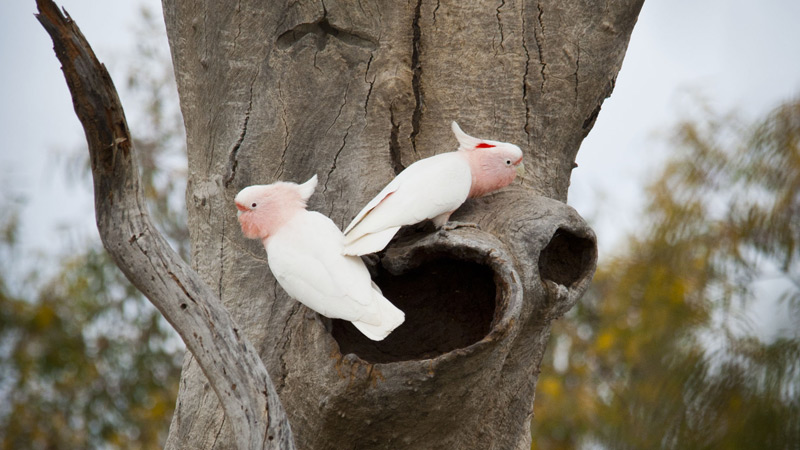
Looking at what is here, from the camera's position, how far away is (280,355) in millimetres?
2119

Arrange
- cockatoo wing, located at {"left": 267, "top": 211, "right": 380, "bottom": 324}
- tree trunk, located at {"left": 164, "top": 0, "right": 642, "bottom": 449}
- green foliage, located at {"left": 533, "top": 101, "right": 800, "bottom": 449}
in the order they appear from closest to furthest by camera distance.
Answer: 1. cockatoo wing, located at {"left": 267, "top": 211, "right": 380, "bottom": 324}
2. tree trunk, located at {"left": 164, "top": 0, "right": 642, "bottom": 449}
3. green foliage, located at {"left": 533, "top": 101, "right": 800, "bottom": 449}

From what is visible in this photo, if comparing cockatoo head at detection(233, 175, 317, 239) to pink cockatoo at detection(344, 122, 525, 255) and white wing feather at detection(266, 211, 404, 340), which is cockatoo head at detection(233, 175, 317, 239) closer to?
white wing feather at detection(266, 211, 404, 340)

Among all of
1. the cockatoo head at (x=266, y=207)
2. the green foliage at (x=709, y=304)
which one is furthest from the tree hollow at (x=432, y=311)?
the green foliage at (x=709, y=304)

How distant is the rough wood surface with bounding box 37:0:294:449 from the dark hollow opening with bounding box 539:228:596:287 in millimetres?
705

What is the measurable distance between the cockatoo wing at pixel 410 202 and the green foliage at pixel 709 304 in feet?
5.95

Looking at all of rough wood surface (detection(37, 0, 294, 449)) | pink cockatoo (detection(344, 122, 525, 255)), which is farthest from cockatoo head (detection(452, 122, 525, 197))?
rough wood surface (detection(37, 0, 294, 449))

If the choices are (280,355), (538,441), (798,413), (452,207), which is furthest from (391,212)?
(538,441)

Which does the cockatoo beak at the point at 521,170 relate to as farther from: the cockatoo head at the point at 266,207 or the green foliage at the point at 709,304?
the green foliage at the point at 709,304

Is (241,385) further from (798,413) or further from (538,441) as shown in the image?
(538,441)

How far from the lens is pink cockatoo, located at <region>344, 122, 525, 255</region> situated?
191 cm

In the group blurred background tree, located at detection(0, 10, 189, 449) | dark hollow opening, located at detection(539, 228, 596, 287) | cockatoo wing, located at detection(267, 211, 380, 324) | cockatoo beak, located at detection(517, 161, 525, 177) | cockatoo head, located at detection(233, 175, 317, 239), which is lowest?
blurred background tree, located at detection(0, 10, 189, 449)

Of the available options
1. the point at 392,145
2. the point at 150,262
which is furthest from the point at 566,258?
the point at 150,262

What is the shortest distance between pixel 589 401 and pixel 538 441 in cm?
42

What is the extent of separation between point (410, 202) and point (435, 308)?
28cm
